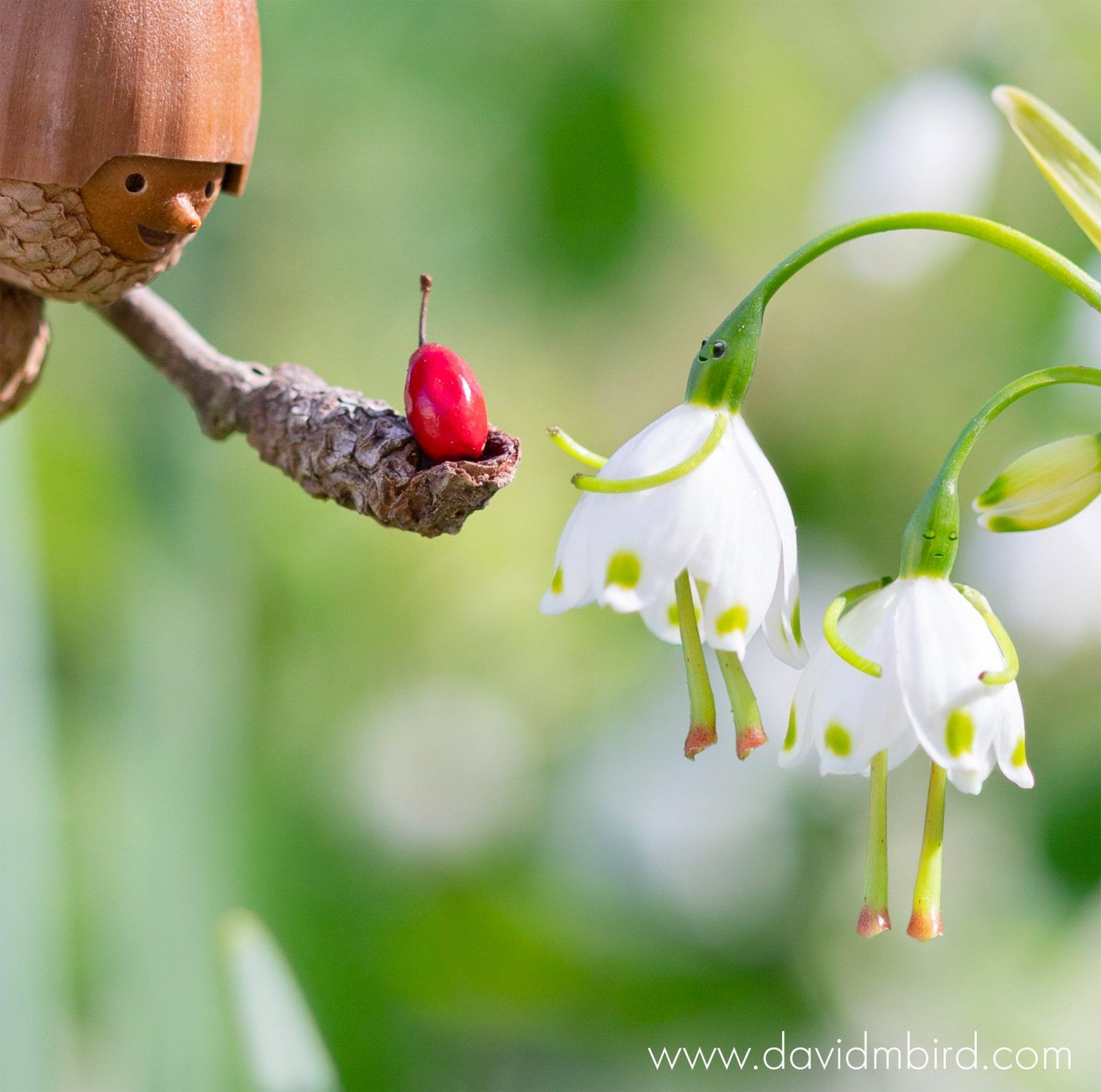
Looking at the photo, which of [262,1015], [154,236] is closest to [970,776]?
[154,236]

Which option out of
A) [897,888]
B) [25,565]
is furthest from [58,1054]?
[897,888]

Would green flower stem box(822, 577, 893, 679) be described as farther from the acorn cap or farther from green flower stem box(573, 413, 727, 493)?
the acorn cap

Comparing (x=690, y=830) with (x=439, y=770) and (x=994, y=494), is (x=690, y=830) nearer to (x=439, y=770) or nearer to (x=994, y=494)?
(x=439, y=770)

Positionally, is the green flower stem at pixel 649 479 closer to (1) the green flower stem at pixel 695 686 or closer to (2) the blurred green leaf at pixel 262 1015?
(1) the green flower stem at pixel 695 686

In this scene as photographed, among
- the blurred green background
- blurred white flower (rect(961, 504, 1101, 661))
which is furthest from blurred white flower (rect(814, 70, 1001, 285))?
blurred white flower (rect(961, 504, 1101, 661))

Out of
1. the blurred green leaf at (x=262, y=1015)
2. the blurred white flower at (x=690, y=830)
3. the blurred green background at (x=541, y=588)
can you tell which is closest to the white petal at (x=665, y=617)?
the blurred green leaf at (x=262, y=1015)

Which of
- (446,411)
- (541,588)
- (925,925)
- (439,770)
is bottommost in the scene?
(925,925)
